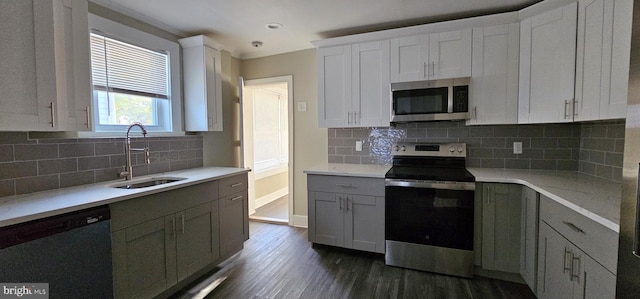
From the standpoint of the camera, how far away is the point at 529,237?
2082 mm

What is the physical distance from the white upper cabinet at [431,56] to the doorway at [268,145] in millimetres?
1479

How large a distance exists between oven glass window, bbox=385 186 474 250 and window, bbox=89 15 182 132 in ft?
7.89

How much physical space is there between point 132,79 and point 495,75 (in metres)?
3.32

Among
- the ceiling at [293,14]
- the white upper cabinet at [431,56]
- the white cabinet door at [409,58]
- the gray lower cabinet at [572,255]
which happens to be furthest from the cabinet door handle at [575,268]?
the ceiling at [293,14]

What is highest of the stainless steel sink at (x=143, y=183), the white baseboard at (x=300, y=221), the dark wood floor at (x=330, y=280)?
the stainless steel sink at (x=143, y=183)

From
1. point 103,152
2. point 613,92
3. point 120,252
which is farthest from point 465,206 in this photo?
point 103,152

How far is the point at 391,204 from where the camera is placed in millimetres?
2520

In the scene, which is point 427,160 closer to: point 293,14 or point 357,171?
point 357,171

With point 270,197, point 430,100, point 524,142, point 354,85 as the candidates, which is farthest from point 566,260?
point 270,197

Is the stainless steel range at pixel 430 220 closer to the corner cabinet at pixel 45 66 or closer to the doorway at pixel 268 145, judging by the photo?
the doorway at pixel 268 145

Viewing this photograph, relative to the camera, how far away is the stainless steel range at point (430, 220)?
2.32m

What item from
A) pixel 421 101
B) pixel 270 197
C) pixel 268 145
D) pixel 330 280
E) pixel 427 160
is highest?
pixel 421 101

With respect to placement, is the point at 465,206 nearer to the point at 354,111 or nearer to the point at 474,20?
the point at 354,111

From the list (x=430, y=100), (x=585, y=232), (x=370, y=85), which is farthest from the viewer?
(x=370, y=85)
